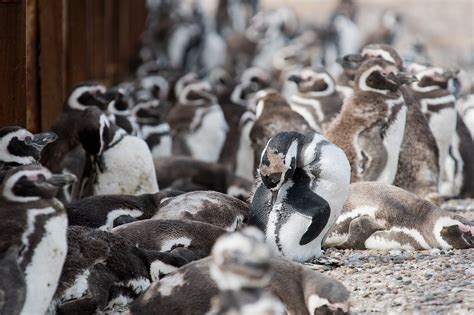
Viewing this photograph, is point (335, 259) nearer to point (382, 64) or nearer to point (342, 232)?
point (342, 232)

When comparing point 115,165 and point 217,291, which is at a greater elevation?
point 217,291

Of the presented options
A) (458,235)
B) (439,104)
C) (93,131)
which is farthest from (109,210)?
(439,104)

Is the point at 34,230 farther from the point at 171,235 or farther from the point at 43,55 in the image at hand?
the point at 43,55

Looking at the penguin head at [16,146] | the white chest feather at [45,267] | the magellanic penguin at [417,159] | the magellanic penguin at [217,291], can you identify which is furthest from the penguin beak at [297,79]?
the white chest feather at [45,267]

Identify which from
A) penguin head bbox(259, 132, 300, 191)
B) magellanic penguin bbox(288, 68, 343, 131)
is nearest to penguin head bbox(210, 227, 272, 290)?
penguin head bbox(259, 132, 300, 191)

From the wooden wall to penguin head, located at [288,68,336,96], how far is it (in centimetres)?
217

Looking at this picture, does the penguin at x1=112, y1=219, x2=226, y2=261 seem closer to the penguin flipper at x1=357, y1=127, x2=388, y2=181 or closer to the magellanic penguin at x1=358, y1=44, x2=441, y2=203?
the penguin flipper at x1=357, y1=127, x2=388, y2=181

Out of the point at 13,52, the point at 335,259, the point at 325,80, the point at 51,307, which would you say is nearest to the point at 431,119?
the point at 325,80

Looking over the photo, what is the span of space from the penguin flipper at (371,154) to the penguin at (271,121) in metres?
1.03

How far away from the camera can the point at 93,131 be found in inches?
305

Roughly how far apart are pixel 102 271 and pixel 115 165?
9.36ft

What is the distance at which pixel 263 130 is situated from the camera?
29.9 feet

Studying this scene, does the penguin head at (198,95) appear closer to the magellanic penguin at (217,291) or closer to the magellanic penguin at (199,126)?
the magellanic penguin at (199,126)

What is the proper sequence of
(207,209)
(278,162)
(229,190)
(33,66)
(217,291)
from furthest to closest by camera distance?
(33,66) → (229,190) → (207,209) → (278,162) → (217,291)
